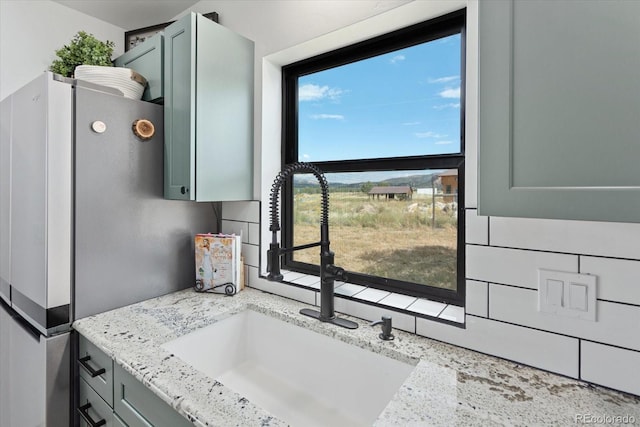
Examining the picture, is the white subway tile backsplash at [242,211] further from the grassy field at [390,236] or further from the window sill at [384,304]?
the window sill at [384,304]

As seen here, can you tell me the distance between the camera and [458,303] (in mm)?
1119

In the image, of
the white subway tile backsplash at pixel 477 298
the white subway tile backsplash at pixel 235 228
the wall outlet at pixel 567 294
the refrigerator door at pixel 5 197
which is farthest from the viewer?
the white subway tile backsplash at pixel 235 228

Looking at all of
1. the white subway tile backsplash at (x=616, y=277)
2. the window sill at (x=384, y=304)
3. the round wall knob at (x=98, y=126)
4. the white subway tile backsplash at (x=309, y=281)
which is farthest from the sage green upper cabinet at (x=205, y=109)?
the white subway tile backsplash at (x=616, y=277)

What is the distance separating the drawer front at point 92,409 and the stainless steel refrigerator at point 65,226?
6 centimetres

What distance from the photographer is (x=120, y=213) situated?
1.27m

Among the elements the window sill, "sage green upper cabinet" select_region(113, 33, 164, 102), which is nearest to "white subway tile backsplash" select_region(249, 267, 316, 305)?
the window sill

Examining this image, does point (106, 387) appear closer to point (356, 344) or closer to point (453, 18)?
point (356, 344)

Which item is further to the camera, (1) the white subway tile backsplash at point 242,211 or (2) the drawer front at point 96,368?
(1) the white subway tile backsplash at point 242,211

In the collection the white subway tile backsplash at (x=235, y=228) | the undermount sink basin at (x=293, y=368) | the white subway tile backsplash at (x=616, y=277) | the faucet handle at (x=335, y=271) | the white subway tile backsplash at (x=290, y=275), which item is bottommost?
the undermount sink basin at (x=293, y=368)

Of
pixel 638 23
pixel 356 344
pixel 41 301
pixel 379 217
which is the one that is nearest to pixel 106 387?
pixel 41 301

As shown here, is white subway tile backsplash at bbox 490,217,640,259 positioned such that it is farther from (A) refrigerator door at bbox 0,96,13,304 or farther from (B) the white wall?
(B) the white wall

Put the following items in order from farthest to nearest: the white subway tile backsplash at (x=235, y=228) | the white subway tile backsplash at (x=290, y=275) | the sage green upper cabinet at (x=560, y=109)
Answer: the white subway tile backsplash at (x=235, y=228) < the white subway tile backsplash at (x=290, y=275) < the sage green upper cabinet at (x=560, y=109)

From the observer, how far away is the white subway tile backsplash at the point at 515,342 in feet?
2.67

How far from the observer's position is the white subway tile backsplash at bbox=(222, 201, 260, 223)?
61.1 inches
